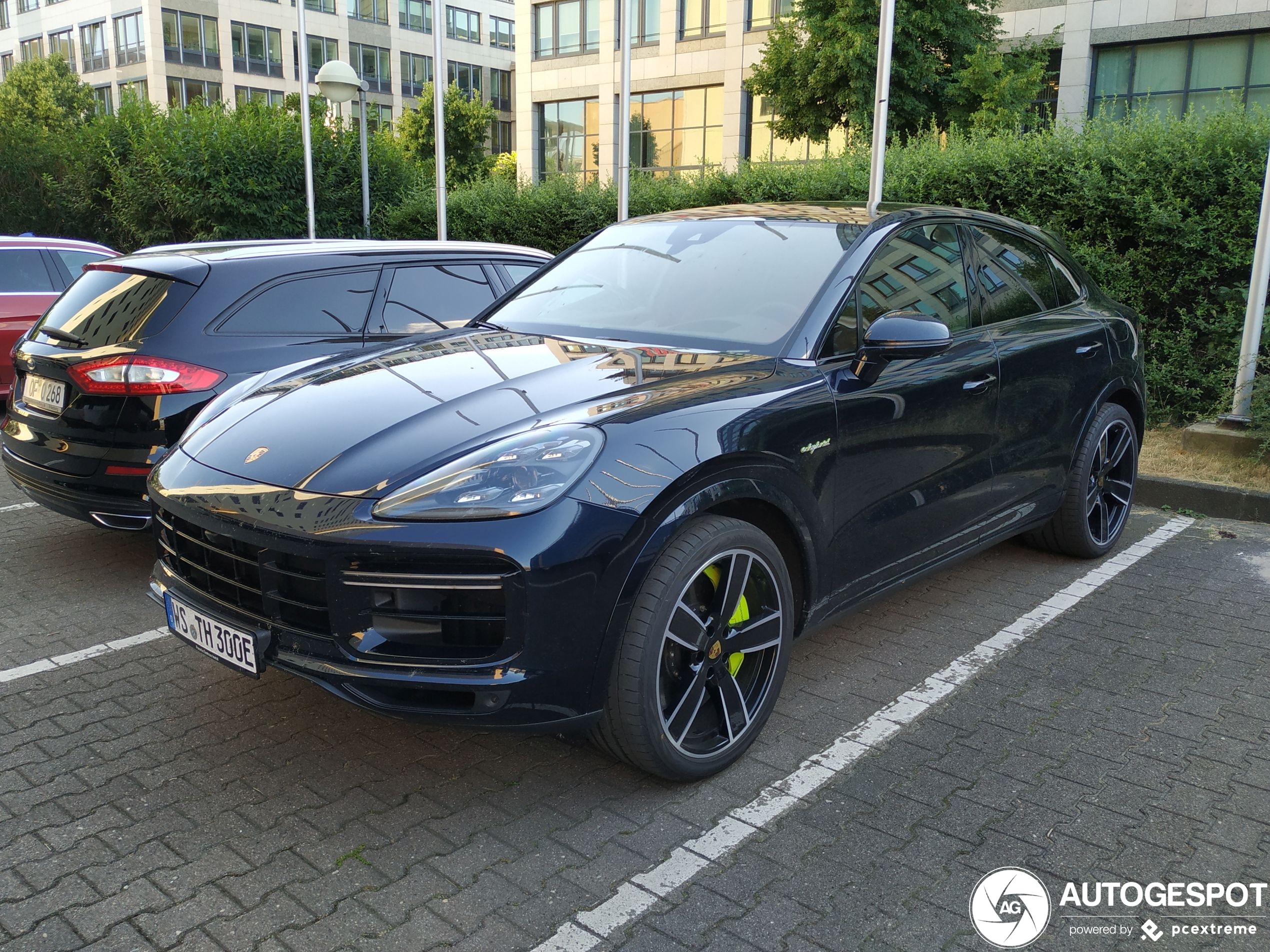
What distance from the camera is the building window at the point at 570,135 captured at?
4406 cm

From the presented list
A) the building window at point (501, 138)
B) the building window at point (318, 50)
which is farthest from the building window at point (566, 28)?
the building window at point (501, 138)

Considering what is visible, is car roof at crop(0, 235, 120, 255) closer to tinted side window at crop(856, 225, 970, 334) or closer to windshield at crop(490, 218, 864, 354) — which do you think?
windshield at crop(490, 218, 864, 354)

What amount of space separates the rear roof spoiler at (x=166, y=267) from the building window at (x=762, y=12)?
116 feet

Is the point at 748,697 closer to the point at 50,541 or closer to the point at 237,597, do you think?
the point at 237,597

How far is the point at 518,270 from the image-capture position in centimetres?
623

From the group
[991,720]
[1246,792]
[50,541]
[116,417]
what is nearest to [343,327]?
[116,417]

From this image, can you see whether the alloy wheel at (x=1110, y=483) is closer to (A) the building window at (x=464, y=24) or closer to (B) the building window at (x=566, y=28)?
(B) the building window at (x=566, y=28)

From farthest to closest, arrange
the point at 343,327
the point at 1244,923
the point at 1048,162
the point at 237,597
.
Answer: the point at 1048,162, the point at 343,327, the point at 237,597, the point at 1244,923

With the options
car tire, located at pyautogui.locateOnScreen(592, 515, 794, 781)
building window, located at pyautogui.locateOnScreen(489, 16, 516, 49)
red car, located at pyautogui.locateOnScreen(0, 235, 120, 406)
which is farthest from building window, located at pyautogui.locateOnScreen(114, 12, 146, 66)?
car tire, located at pyautogui.locateOnScreen(592, 515, 794, 781)

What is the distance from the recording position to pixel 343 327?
17.6 feet

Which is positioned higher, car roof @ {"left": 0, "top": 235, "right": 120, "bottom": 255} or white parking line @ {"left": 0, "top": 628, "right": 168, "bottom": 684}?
car roof @ {"left": 0, "top": 235, "right": 120, "bottom": 255}

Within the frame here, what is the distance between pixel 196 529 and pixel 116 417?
193cm

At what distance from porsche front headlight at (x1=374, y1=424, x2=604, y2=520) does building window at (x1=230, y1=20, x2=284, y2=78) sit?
64400 mm

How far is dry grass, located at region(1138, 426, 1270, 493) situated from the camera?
Result: 22.1 feet
